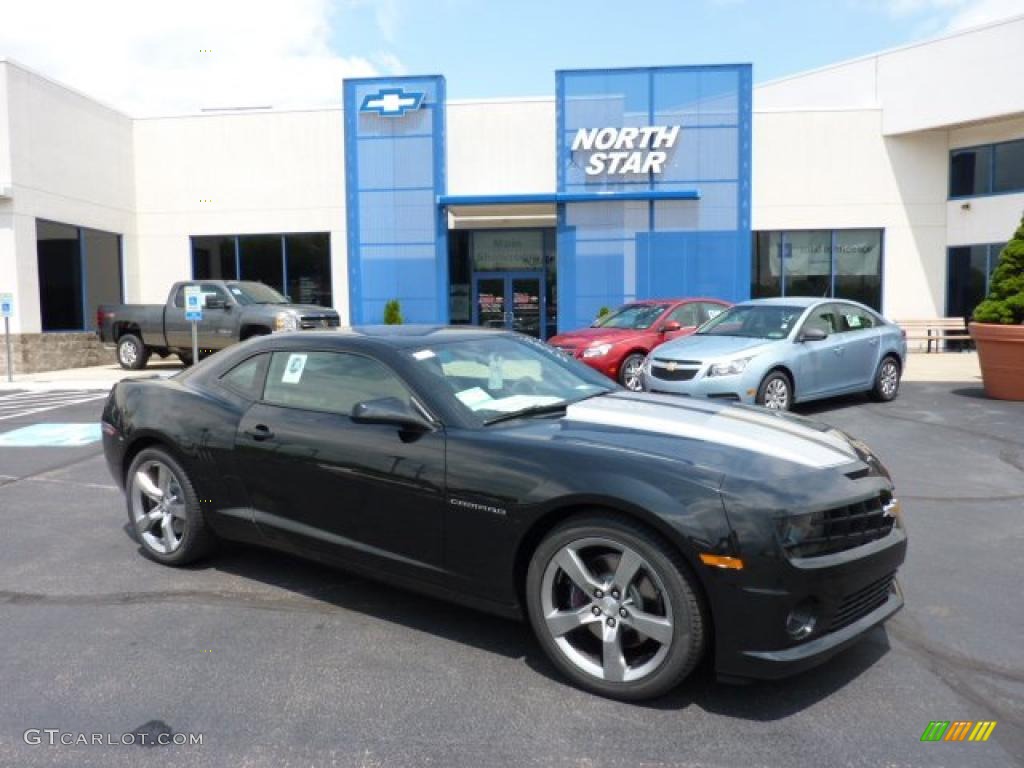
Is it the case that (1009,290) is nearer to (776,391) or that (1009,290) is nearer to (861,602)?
(776,391)

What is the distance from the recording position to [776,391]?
997cm

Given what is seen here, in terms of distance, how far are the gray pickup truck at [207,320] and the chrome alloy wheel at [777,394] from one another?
9.74 m

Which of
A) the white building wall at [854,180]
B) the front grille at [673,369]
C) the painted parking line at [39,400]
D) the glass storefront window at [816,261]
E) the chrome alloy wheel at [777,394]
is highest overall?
the white building wall at [854,180]

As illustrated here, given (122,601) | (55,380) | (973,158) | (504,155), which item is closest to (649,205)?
(504,155)

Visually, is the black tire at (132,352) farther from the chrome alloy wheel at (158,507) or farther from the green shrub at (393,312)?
the chrome alloy wheel at (158,507)

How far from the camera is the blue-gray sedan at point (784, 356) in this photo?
31.7 ft

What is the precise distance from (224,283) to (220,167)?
6.55 meters

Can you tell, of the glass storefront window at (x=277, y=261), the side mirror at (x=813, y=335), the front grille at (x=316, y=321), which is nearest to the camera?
the side mirror at (x=813, y=335)

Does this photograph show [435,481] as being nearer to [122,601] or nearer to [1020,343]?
[122,601]

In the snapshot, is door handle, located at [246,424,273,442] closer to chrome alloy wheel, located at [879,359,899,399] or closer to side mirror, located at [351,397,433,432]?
side mirror, located at [351,397,433,432]

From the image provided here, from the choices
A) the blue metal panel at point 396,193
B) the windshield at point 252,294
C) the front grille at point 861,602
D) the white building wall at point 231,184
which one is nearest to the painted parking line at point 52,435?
the windshield at point 252,294

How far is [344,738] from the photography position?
3055mm

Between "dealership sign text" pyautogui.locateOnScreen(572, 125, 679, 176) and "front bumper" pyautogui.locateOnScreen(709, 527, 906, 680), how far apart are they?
63.2 ft

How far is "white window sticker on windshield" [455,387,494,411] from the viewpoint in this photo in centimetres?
392
